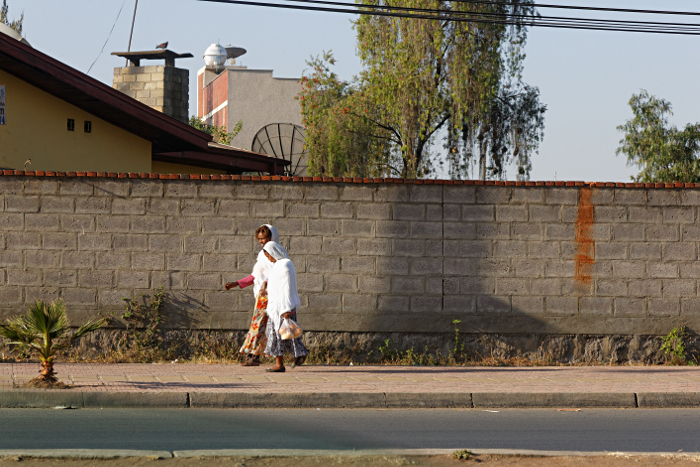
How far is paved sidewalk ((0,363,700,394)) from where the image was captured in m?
8.46

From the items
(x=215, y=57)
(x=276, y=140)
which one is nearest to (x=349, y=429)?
(x=276, y=140)

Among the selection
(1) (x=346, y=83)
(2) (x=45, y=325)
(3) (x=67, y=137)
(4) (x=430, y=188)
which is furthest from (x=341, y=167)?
(2) (x=45, y=325)

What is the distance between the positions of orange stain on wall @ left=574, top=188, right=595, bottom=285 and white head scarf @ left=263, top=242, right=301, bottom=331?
4026 mm

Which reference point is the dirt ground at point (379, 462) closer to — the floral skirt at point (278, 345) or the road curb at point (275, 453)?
the road curb at point (275, 453)

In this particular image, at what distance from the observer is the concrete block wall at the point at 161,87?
2928 cm

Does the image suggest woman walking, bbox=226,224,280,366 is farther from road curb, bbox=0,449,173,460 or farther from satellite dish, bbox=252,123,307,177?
satellite dish, bbox=252,123,307,177

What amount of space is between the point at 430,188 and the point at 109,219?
A: 4.31 metres

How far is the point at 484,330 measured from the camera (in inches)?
436

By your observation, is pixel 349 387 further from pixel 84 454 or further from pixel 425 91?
pixel 425 91

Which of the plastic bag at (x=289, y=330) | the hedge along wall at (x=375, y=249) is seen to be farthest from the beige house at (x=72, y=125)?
the plastic bag at (x=289, y=330)

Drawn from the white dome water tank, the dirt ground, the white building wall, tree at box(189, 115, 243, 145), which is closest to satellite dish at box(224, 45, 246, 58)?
the white dome water tank

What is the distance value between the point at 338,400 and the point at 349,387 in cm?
45

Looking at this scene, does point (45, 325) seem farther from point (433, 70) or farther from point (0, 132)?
point (433, 70)

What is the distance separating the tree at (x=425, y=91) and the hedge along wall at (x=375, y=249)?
19337 mm
